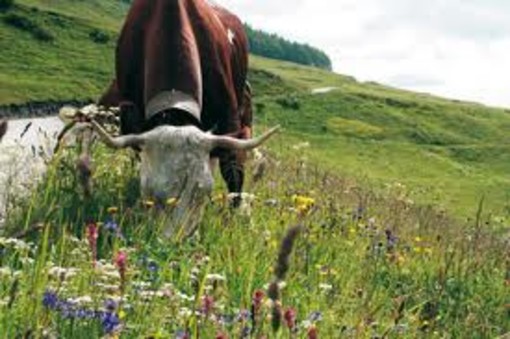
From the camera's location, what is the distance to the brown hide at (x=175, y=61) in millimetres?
11094

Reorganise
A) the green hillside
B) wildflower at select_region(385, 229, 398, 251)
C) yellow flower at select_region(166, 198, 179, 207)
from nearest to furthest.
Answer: yellow flower at select_region(166, 198, 179, 207) < wildflower at select_region(385, 229, 398, 251) < the green hillside

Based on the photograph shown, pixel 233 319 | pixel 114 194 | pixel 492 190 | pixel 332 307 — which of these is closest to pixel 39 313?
pixel 233 319

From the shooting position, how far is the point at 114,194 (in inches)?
368

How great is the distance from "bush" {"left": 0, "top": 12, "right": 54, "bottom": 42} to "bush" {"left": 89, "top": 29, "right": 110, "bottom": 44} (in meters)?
6.07

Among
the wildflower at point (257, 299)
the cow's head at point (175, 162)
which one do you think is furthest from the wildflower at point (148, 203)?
the wildflower at point (257, 299)

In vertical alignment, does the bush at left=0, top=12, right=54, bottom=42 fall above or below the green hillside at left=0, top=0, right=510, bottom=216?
above

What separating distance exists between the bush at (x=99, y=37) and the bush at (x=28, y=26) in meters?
6.07

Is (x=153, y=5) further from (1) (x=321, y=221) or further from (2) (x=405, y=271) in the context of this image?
(2) (x=405, y=271)

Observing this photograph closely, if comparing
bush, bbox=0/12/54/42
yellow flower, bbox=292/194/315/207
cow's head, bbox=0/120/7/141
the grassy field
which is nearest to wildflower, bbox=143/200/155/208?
the grassy field

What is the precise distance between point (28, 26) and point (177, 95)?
65.4 m

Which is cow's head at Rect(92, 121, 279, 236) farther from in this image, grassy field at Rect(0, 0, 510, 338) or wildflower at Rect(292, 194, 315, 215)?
wildflower at Rect(292, 194, 315, 215)

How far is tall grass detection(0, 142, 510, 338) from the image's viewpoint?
4.50m

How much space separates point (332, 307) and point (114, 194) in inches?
141

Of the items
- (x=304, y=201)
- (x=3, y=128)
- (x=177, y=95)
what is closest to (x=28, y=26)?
(x=177, y=95)
